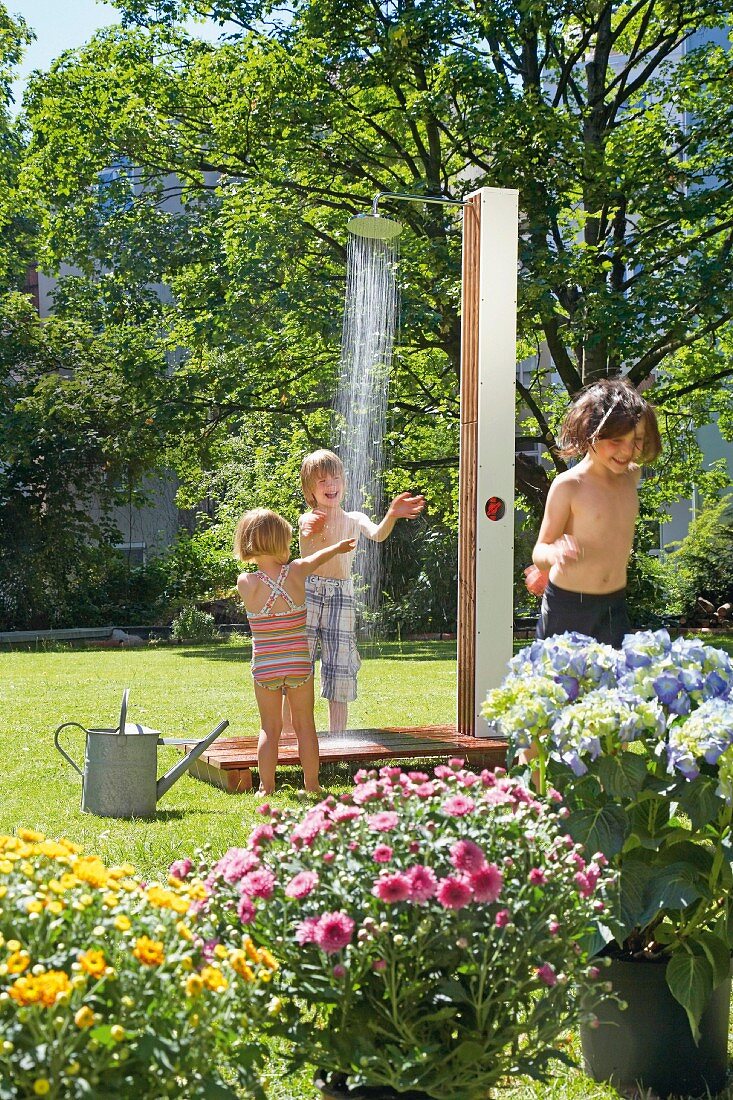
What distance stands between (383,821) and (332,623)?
4300mm

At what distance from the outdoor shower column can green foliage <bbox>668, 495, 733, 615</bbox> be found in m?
12.4

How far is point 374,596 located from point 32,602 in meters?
5.33

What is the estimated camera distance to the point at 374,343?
1338cm

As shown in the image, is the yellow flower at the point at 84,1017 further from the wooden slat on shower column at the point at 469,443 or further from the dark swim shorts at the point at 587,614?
the wooden slat on shower column at the point at 469,443

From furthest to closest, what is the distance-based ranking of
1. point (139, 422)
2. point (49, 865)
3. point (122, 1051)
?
point (139, 422) < point (49, 865) < point (122, 1051)

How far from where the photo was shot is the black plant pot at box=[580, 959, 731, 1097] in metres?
2.55

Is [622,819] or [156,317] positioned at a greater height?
[156,317]

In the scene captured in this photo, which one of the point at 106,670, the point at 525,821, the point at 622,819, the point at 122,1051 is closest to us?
the point at 122,1051

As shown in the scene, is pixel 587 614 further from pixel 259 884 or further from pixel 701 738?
pixel 259 884

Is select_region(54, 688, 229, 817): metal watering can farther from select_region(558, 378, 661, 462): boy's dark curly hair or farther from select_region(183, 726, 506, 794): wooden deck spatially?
select_region(558, 378, 661, 462): boy's dark curly hair

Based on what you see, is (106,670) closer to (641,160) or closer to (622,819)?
(641,160)

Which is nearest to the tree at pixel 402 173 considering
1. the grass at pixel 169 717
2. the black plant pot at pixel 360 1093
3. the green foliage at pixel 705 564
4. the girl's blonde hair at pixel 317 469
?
the grass at pixel 169 717

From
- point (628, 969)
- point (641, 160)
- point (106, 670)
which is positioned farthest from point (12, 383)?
point (628, 969)

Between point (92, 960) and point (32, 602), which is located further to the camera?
point (32, 602)
